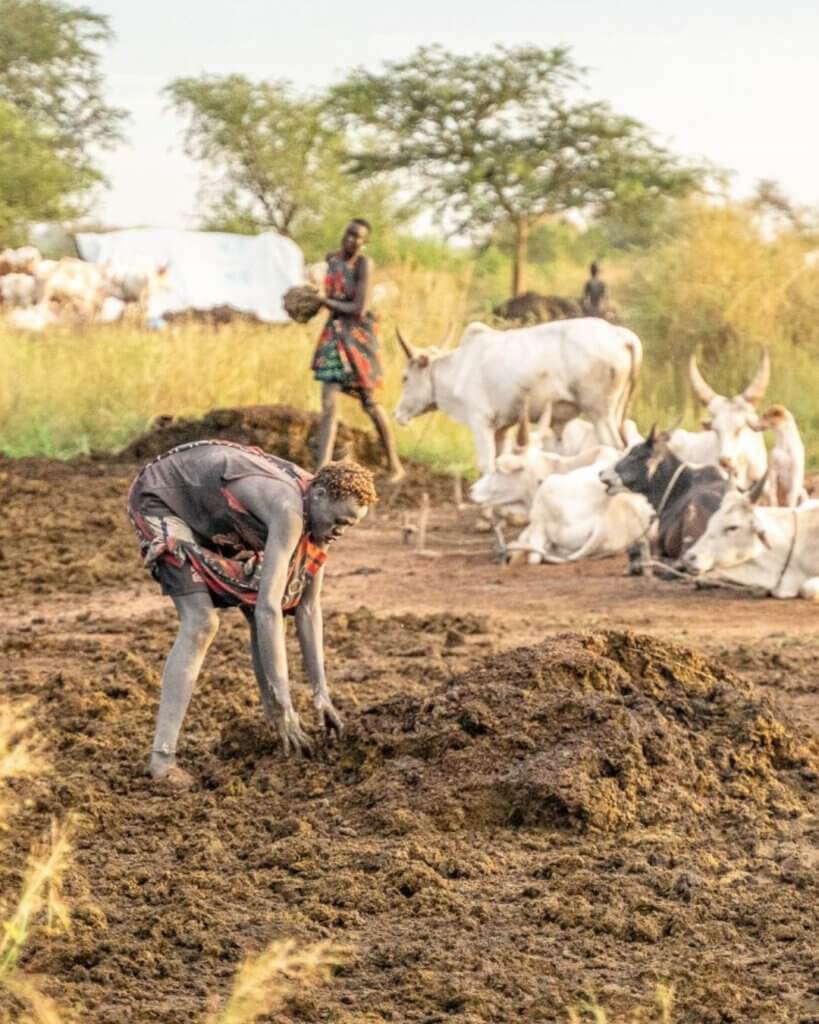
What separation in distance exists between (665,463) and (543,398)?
2753 mm

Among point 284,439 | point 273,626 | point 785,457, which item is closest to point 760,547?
point 785,457

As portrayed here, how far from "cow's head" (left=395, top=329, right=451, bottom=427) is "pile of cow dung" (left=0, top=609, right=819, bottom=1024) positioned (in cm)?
687

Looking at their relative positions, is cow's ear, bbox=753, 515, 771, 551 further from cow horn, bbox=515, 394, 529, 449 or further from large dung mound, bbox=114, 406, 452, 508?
large dung mound, bbox=114, 406, 452, 508

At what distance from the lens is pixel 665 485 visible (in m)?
10.7

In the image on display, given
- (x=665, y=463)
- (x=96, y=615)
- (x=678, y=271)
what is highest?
(x=678, y=271)

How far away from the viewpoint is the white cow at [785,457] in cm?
1080

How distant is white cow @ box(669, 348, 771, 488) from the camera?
36.3 feet

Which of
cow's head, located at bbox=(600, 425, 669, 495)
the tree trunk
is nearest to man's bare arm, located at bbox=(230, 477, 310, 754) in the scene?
cow's head, located at bbox=(600, 425, 669, 495)

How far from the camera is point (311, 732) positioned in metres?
6.36

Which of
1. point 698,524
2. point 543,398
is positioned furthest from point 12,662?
point 543,398

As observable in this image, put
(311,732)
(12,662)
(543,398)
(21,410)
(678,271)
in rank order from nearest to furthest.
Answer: (311,732) → (12,662) → (543,398) → (21,410) → (678,271)

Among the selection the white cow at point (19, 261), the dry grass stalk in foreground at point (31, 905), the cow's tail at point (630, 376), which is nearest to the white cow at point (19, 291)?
the white cow at point (19, 261)

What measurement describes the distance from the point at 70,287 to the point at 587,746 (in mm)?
21603

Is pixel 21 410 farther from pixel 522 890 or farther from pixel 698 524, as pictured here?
pixel 522 890
